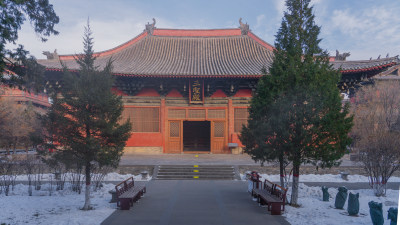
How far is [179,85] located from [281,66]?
9.71 meters

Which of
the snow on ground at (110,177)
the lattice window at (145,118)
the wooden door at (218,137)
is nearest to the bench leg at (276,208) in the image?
the snow on ground at (110,177)

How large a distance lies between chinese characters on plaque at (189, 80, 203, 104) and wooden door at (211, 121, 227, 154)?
1.92 m

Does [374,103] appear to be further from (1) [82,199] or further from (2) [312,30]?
(1) [82,199]

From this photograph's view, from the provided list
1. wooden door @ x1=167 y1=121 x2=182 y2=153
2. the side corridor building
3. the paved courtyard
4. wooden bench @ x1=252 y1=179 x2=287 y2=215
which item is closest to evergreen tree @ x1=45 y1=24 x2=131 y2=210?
the paved courtyard

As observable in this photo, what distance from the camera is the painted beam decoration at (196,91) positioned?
1673 cm

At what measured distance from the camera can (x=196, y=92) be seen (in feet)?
55.6

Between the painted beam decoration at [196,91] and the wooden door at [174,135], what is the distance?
193 cm

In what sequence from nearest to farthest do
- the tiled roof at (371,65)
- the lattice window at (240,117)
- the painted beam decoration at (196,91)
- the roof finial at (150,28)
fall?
the tiled roof at (371,65), the painted beam decoration at (196,91), the lattice window at (240,117), the roof finial at (150,28)

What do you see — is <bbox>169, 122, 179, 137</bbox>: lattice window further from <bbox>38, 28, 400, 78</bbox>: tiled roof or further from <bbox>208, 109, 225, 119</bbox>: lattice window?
<bbox>38, 28, 400, 78</bbox>: tiled roof

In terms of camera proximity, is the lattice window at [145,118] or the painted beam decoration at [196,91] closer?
the painted beam decoration at [196,91]

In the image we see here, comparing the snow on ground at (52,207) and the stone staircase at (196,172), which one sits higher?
the stone staircase at (196,172)

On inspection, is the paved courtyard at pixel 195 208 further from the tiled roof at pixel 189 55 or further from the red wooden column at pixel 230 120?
the tiled roof at pixel 189 55

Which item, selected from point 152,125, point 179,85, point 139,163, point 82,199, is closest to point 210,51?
point 179,85

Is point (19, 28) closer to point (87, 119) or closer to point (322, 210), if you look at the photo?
point (87, 119)
